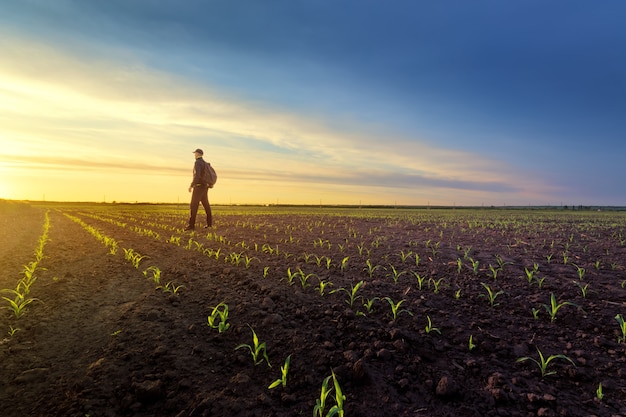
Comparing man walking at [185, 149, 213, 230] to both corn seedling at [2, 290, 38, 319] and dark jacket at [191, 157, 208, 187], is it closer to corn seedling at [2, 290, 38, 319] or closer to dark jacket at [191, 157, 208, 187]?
dark jacket at [191, 157, 208, 187]

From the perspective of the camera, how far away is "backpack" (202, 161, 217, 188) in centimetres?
1315

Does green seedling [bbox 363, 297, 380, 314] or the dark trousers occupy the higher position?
the dark trousers

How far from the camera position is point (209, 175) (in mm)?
13352

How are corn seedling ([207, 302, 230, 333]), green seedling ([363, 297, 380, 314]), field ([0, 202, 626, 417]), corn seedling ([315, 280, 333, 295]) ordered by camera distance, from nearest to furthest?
field ([0, 202, 626, 417]) → corn seedling ([207, 302, 230, 333]) → green seedling ([363, 297, 380, 314]) → corn seedling ([315, 280, 333, 295])

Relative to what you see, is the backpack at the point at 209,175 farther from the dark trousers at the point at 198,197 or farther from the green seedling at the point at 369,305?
the green seedling at the point at 369,305

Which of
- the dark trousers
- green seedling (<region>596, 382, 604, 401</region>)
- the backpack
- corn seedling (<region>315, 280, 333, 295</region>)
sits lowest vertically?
green seedling (<region>596, 382, 604, 401</region>)

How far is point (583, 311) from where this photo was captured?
185 inches

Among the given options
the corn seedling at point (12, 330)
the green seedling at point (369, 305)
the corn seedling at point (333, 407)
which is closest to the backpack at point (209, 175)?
the corn seedling at point (12, 330)

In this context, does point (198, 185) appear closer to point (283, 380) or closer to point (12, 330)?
point (12, 330)

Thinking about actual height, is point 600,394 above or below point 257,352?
below

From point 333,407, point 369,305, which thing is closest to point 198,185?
point 369,305

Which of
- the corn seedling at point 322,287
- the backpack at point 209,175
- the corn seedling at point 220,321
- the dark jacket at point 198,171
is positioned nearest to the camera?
the corn seedling at point 220,321

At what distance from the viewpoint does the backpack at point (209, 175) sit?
13.1 m

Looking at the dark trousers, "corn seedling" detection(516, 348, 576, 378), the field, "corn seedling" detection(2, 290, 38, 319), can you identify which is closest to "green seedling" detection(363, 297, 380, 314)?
the field
